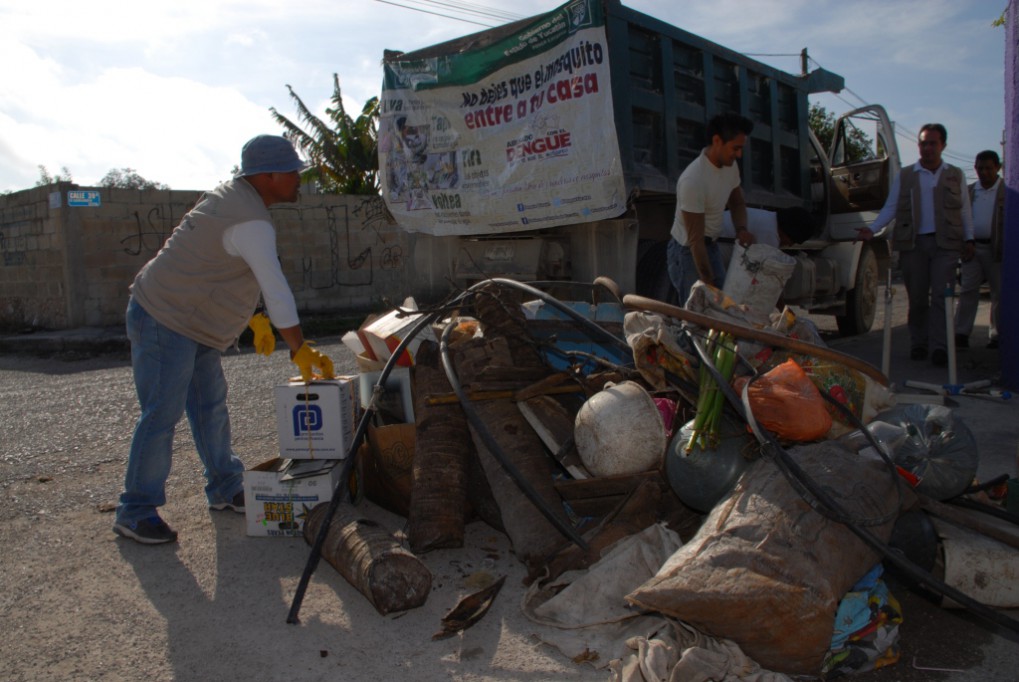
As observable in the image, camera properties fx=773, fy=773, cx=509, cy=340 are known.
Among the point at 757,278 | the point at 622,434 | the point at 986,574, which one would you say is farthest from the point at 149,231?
the point at 986,574

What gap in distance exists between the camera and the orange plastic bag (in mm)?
2965

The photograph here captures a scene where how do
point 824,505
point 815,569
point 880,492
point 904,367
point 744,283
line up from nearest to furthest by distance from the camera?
point 815,569
point 824,505
point 880,492
point 744,283
point 904,367

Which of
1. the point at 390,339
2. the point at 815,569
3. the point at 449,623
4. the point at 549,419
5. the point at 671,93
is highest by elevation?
the point at 671,93

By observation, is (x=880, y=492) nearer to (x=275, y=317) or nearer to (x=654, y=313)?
(x=654, y=313)

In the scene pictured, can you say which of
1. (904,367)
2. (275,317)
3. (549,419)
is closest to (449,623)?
(549,419)

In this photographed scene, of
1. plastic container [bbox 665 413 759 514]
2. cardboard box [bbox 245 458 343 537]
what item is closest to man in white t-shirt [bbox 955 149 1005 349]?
plastic container [bbox 665 413 759 514]

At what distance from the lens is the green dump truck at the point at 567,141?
580cm

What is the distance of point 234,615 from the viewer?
2.92m

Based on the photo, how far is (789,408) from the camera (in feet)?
9.73

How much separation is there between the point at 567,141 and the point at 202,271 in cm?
318

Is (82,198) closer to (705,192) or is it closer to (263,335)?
(263,335)

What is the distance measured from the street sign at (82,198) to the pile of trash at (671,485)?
10.5 meters

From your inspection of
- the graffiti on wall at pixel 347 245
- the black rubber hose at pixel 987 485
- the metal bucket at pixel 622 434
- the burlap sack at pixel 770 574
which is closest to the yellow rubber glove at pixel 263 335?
the metal bucket at pixel 622 434

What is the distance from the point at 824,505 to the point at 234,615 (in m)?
2.16
